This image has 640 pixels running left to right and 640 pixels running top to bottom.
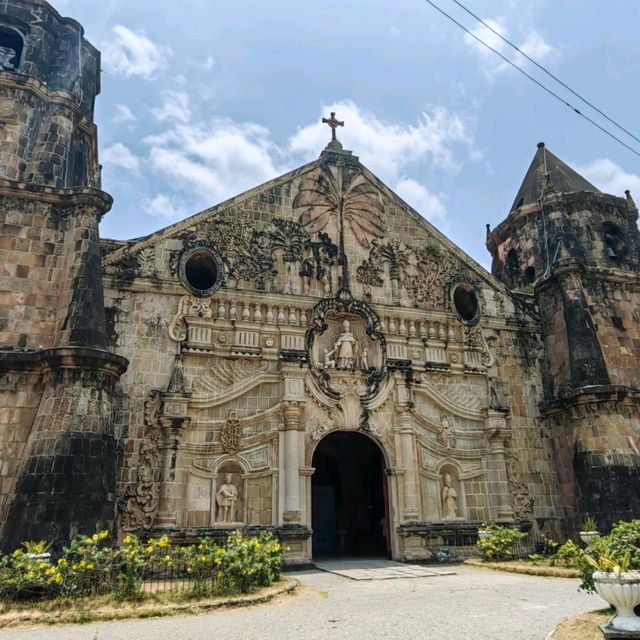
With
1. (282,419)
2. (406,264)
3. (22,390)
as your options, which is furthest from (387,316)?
(22,390)

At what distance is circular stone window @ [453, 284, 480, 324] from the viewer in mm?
17406

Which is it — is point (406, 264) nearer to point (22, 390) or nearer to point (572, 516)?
point (572, 516)

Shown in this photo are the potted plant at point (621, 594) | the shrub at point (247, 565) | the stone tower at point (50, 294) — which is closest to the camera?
the potted plant at point (621, 594)

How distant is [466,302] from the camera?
17.7m

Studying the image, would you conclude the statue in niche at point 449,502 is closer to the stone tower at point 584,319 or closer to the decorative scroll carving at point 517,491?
the decorative scroll carving at point 517,491

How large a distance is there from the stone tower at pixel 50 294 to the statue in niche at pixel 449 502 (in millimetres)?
8272

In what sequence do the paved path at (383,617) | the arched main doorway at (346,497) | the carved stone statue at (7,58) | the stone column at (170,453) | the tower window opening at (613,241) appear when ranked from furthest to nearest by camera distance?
the tower window opening at (613,241) → the arched main doorway at (346,497) → the carved stone statue at (7,58) → the stone column at (170,453) → the paved path at (383,617)

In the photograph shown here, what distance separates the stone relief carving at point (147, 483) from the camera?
12250 millimetres

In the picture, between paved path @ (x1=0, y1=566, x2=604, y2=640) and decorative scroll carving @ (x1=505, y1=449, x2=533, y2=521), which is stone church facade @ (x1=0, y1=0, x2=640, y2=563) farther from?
paved path @ (x1=0, y1=566, x2=604, y2=640)

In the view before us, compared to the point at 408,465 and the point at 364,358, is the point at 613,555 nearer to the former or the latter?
the point at 408,465

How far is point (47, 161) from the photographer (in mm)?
14328

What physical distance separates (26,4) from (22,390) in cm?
1103

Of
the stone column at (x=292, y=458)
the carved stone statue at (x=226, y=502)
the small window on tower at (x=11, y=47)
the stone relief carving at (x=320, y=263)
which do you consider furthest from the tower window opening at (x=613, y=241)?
the small window on tower at (x=11, y=47)

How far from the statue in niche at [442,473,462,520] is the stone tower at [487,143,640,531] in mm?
3063
